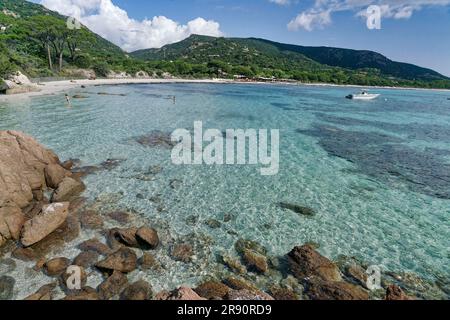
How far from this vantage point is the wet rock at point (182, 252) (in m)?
8.41

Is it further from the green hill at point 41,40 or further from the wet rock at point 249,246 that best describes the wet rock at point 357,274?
the green hill at point 41,40

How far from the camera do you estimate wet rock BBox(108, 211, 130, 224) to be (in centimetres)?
1025

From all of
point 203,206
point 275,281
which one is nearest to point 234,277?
point 275,281

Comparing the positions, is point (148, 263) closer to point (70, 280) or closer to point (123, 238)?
point (123, 238)

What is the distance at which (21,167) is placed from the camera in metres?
11.5

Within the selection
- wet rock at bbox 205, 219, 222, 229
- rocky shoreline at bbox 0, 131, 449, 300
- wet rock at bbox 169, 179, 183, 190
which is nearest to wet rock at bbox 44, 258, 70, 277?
rocky shoreline at bbox 0, 131, 449, 300

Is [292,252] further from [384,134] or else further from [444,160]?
[384,134]

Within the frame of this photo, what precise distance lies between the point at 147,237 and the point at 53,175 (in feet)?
21.7

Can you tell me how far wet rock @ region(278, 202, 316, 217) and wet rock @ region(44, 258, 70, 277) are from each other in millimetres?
8082

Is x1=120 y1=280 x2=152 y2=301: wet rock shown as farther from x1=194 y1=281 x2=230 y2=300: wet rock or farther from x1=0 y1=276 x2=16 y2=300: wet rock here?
x1=0 y1=276 x2=16 y2=300: wet rock

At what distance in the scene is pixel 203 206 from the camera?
11.6 meters

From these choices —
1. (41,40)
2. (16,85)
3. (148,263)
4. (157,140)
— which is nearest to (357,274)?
(148,263)

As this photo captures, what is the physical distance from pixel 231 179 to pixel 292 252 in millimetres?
6549
